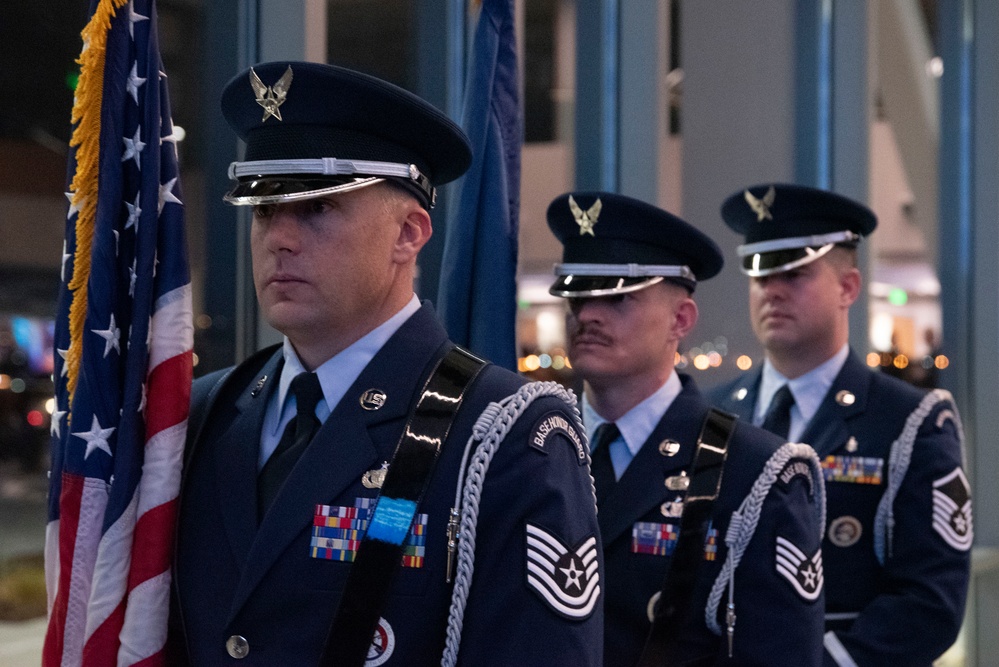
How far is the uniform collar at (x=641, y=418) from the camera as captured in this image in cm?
230

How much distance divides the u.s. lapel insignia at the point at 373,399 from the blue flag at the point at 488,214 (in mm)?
685

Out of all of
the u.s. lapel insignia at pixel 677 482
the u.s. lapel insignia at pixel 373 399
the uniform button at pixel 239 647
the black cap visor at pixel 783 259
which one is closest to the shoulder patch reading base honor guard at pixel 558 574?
the u.s. lapel insignia at pixel 373 399

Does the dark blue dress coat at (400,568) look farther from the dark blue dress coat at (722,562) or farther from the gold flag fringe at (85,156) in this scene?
the dark blue dress coat at (722,562)

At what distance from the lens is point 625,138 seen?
3906mm

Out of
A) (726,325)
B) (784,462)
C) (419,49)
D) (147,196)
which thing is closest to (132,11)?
(147,196)

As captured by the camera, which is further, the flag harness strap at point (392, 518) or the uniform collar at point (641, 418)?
the uniform collar at point (641, 418)

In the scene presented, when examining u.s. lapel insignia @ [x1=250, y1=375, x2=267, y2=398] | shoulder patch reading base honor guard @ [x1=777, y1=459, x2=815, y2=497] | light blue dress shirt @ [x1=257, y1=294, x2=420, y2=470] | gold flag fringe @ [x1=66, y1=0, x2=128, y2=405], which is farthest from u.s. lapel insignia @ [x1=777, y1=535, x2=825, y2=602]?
gold flag fringe @ [x1=66, y1=0, x2=128, y2=405]

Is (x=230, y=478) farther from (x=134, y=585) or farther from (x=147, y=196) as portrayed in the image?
(x=147, y=196)

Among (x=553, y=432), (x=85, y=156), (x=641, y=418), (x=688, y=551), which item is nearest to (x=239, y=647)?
(x=553, y=432)

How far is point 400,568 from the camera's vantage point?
1.48m

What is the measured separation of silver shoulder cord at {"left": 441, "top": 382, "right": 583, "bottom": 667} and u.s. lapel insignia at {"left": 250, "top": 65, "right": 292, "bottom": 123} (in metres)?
0.50

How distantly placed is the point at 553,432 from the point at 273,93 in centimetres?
60

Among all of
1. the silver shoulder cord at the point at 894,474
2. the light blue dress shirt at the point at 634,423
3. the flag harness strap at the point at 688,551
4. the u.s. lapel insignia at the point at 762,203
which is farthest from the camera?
the u.s. lapel insignia at the point at 762,203

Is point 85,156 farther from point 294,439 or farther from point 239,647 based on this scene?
point 239,647
